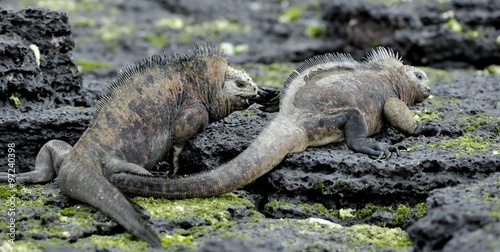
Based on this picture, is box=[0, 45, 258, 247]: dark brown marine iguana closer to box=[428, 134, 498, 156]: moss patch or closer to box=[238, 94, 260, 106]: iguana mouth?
box=[238, 94, 260, 106]: iguana mouth

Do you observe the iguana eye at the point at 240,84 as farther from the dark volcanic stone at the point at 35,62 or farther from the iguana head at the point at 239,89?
the dark volcanic stone at the point at 35,62

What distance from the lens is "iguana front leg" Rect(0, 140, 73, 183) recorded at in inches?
222

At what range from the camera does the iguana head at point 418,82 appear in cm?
664

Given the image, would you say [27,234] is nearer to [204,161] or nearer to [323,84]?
[204,161]

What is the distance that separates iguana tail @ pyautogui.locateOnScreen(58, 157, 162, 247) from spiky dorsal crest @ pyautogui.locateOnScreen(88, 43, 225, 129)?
529 mm

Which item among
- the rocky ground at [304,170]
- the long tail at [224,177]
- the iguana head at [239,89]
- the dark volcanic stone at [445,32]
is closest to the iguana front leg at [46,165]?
the rocky ground at [304,170]

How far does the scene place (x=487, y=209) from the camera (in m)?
4.30

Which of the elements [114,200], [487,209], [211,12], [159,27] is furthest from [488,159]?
[211,12]

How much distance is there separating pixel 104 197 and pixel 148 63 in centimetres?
144

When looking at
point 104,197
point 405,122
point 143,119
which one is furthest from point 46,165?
point 405,122

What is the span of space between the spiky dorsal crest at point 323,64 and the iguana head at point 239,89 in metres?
0.32

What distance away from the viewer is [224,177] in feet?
17.5

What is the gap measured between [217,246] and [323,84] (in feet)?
8.20

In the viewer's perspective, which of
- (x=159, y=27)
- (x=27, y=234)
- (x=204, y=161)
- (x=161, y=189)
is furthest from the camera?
(x=159, y=27)
